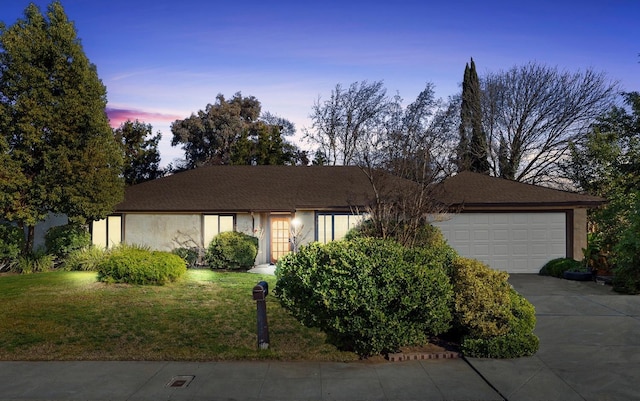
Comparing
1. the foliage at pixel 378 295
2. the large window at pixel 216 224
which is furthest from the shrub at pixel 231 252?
the foliage at pixel 378 295

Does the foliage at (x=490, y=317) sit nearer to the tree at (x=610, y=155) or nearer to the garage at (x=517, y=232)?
Result: the garage at (x=517, y=232)

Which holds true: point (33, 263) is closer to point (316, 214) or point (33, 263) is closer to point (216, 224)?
point (216, 224)

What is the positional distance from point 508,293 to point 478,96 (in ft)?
84.2

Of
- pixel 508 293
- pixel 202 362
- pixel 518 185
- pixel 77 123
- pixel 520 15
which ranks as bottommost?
pixel 202 362

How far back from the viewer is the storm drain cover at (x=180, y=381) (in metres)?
6.45

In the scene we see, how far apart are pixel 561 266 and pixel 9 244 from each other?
1857cm

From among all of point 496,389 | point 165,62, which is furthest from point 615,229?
point 165,62

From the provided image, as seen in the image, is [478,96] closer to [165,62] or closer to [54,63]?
[165,62]

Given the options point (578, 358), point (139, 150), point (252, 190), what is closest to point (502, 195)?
point (252, 190)

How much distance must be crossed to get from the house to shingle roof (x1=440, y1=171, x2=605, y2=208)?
0.12 ft

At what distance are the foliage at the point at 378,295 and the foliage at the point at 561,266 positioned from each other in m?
10.3

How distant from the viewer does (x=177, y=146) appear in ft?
131

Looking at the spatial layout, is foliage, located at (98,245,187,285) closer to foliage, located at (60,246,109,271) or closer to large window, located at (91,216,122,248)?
foliage, located at (60,246,109,271)

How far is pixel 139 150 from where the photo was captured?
1166 inches
